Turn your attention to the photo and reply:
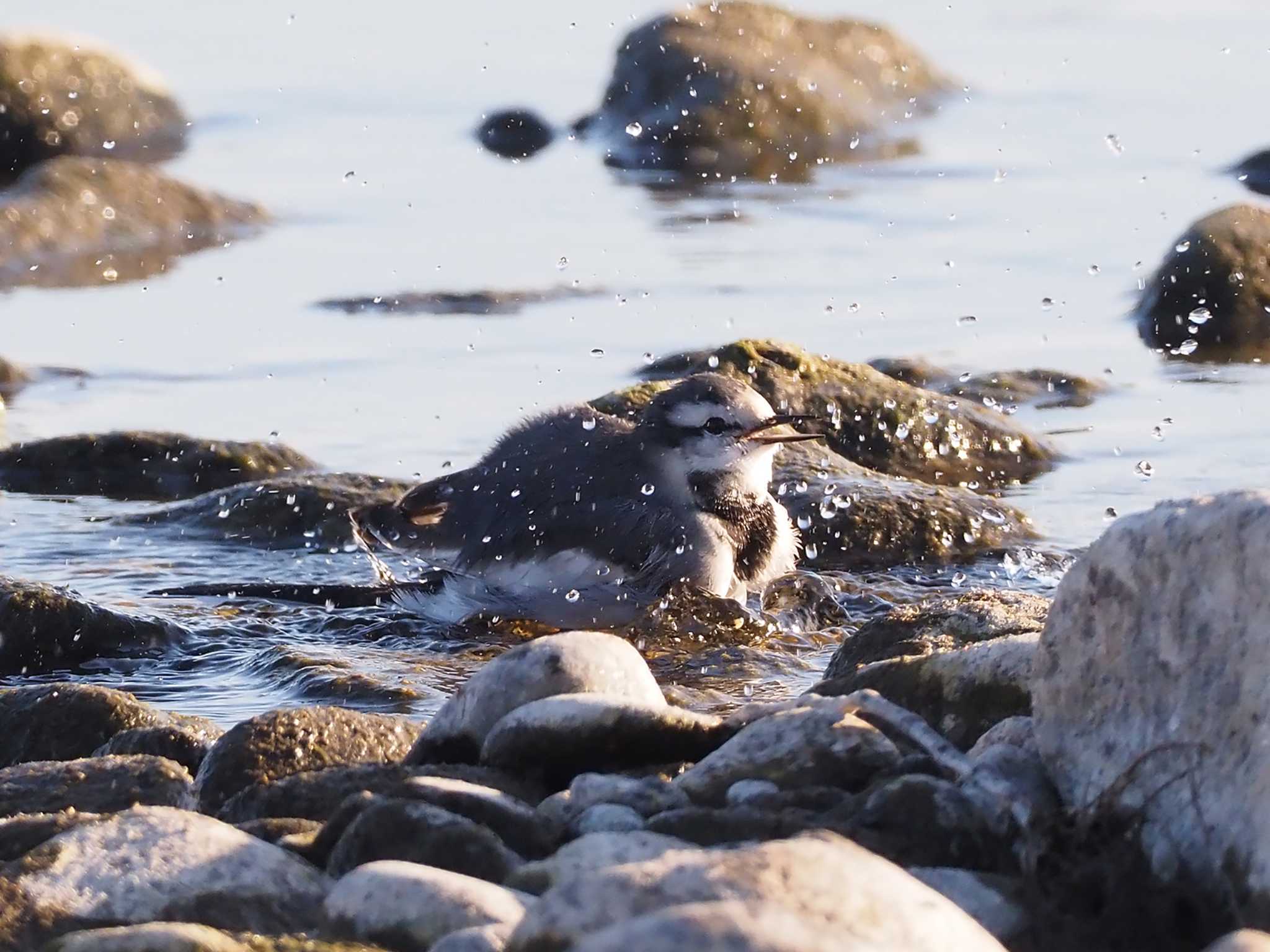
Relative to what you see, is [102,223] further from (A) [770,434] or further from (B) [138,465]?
(A) [770,434]

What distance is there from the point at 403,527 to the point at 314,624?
0.48 metres

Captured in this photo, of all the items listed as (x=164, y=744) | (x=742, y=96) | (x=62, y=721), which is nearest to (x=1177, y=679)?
(x=164, y=744)

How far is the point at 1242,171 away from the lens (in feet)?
52.5

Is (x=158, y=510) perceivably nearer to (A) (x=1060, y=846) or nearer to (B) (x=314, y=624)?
(B) (x=314, y=624)

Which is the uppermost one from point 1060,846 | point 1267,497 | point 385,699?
point 1267,497

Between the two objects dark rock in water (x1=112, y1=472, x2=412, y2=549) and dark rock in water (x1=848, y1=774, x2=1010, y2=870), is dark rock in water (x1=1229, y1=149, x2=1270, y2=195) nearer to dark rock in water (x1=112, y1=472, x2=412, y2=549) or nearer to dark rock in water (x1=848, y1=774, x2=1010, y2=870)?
dark rock in water (x1=112, y1=472, x2=412, y2=549)

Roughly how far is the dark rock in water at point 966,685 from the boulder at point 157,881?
5.04ft

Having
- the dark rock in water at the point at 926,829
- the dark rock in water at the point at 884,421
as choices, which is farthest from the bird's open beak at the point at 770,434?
the dark rock in water at the point at 926,829

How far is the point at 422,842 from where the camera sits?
11.6 feet

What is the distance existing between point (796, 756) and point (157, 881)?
3.90ft

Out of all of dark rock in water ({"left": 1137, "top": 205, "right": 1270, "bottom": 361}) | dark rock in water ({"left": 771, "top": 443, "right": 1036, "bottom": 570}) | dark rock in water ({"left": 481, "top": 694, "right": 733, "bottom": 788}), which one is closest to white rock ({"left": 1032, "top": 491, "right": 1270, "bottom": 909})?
dark rock in water ({"left": 481, "top": 694, "right": 733, "bottom": 788})

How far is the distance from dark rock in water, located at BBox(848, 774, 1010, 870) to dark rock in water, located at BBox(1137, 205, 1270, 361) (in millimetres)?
8294

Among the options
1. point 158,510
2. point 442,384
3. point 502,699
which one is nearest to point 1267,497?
point 502,699

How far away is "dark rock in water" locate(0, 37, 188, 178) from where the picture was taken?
1714 cm
